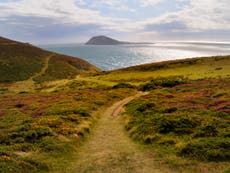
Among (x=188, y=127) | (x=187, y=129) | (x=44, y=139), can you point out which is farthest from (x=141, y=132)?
(x=44, y=139)

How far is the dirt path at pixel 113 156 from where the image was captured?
1525cm

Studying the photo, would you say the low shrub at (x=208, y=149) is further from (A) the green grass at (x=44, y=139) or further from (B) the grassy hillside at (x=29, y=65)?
(B) the grassy hillside at (x=29, y=65)

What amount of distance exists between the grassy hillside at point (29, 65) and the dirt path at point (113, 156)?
80.0 metres

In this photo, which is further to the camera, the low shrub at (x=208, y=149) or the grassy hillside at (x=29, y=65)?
the grassy hillside at (x=29, y=65)

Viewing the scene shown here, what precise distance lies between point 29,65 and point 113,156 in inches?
4227

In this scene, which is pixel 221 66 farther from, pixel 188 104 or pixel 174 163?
pixel 174 163

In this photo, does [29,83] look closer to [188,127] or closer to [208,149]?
[188,127]

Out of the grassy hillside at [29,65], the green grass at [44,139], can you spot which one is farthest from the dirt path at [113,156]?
the grassy hillside at [29,65]

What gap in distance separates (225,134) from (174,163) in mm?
5673

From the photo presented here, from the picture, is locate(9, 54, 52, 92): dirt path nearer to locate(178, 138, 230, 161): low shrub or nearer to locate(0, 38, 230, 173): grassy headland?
locate(0, 38, 230, 173): grassy headland

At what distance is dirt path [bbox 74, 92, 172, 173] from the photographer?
1525 centimetres

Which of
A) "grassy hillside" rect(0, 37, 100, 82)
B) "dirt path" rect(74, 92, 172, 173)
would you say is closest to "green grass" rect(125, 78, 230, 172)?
"dirt path" rect(74, 92, 172, 173)

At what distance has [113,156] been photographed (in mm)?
16953

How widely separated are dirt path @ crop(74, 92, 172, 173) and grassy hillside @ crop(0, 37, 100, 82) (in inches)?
3150
